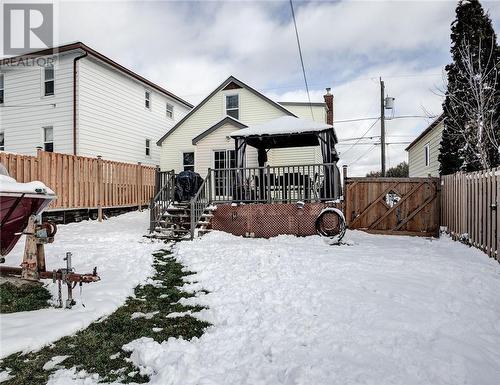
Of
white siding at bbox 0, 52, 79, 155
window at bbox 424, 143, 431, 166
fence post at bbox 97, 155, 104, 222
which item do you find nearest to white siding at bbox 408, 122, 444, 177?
window at bbox 424, 143, 431, 166

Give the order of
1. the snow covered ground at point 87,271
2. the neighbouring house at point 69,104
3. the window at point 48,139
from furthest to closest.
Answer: the window at point 48,139
the neighbouring house at point 69,104
the snow covered ground at point 87,271

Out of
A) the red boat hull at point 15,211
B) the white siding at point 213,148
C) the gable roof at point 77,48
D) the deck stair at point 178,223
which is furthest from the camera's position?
A: the white siding at point 213,148

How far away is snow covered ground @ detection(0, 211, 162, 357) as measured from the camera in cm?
309

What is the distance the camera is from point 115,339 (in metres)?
3.09

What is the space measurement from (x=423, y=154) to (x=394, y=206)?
16.4 m

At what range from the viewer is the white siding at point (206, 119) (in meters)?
16.3

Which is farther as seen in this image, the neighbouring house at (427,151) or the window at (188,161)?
the neighbouring house at (427,151)

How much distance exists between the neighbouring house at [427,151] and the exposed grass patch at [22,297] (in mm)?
17180

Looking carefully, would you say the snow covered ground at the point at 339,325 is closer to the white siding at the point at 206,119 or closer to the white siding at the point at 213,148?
the white siding at the point at 213,148

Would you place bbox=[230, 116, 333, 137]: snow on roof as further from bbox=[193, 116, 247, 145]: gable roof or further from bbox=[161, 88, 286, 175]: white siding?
bbox=[161, 88, 286, 175]: white siding

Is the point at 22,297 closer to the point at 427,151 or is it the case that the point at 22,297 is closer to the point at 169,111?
the point at 169,111

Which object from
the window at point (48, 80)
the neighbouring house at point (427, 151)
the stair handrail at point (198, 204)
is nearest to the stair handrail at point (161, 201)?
the stair handrail at point (198, 204)

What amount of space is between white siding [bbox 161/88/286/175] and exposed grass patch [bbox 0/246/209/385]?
41.5 feet

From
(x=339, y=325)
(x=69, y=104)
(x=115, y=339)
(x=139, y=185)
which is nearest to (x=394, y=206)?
(x=339, y=325)
